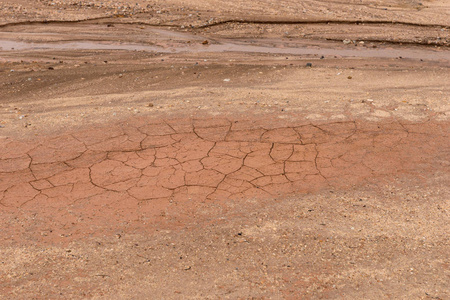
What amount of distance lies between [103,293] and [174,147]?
2.22m

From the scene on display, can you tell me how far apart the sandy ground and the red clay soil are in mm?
21

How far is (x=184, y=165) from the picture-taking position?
4.77 metres

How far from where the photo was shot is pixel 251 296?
315cm

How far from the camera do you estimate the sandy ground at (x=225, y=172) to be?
11.0 feet

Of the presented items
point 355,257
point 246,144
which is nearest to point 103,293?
point 355,257

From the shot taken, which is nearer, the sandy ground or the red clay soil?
the sandy ground

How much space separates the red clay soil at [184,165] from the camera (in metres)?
4.12

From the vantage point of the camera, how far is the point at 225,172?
465 centimetres

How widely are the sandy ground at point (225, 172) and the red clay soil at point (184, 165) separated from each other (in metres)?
0.02

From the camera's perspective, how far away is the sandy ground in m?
3.37

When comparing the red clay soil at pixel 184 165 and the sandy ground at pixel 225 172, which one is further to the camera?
the red clay soil at pixel 184 165

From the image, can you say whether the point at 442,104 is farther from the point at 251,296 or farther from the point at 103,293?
the point at 103,293

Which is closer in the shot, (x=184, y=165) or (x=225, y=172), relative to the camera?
(x=225, y=172)

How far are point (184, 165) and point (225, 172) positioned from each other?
457 mm
